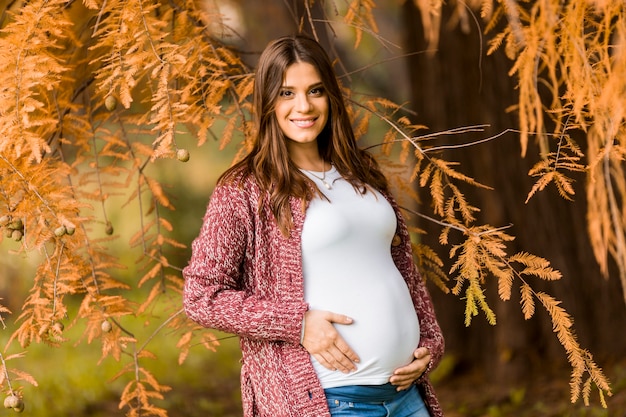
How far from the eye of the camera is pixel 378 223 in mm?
2432

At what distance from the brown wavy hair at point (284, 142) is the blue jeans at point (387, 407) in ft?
1.68

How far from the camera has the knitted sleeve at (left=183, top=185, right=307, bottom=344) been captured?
2229 millimetres

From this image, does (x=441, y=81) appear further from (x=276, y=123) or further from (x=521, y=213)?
(x=276, y=123)

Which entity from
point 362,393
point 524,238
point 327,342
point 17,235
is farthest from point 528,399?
point 17,235

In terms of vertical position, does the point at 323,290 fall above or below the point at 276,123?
below

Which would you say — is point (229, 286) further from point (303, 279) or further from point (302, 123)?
point (302, 123)

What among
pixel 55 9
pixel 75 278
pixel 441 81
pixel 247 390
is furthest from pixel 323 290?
pixel 441 81

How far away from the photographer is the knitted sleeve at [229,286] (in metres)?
2.23

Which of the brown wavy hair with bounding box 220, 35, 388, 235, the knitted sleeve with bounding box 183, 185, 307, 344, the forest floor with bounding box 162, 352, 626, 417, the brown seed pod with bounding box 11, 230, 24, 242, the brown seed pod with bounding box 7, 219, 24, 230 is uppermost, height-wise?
the brown wavy hair with bounding box 220, 35, 388, 235

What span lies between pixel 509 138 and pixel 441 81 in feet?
2.34

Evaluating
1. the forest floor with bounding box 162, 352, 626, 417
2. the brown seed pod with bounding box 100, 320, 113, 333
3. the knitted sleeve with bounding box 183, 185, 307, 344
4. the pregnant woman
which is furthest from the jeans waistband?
the forest floor with bounding box 162, 352, 626, 417

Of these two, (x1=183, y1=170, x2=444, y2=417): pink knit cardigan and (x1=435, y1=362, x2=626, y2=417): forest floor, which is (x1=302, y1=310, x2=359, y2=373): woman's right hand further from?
(x1=435, y1=362, x2=626, y2=417): forest floor

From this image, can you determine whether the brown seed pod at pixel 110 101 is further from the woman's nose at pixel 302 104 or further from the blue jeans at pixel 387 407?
the blue jeans at pixel 387 407

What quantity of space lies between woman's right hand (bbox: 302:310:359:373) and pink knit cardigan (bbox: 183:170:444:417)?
0.03m
